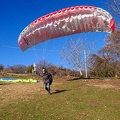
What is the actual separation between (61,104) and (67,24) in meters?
6.23

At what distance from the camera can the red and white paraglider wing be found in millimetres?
18375

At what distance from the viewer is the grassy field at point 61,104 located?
14438 millimetres

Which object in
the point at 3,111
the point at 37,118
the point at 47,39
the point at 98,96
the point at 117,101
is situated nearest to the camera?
the point at 37,118

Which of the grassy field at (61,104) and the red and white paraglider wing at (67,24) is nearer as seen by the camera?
the grassy field at (61,104)

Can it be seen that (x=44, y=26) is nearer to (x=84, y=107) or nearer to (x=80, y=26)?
(x=80, y=26)

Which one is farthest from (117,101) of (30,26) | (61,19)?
(30,26)

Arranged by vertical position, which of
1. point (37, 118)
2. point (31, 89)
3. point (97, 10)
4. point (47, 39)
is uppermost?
point (97, 10)

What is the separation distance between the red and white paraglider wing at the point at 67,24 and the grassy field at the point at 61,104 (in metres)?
4.48

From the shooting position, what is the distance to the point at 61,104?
55.1ft

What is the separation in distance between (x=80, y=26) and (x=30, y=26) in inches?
149

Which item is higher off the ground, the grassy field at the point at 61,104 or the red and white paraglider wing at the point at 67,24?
the red and white paraglider wing at the point at 67,24

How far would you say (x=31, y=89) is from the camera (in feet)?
73.5

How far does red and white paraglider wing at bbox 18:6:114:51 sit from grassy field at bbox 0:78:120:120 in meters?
4.48

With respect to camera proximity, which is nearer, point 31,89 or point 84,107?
point 84,107
